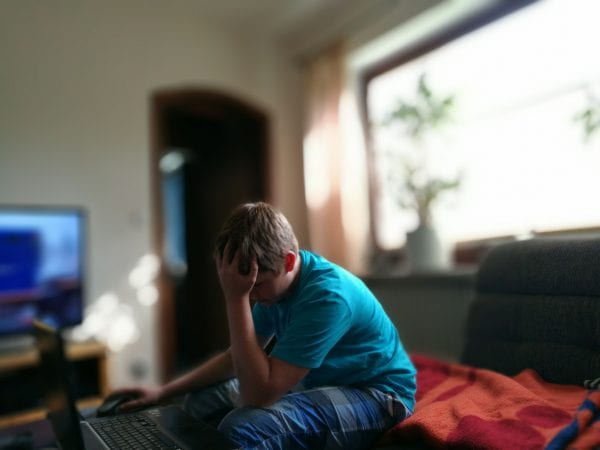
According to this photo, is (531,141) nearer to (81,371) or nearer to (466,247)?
→ (466,247)

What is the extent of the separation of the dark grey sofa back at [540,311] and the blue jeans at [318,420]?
477mm

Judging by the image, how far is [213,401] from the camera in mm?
1324

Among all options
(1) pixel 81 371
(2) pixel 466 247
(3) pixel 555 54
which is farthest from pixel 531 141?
(1) pixel 81 371

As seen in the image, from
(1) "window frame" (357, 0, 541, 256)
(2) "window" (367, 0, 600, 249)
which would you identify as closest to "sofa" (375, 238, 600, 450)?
(2) "window" (367, 0, 600, 249)

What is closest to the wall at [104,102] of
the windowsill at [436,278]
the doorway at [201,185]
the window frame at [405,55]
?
the doorway at [201,185]

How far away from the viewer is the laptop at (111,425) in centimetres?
91

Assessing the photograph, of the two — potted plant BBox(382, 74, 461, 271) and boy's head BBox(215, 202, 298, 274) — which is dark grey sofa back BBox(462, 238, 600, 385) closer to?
boy's head BBox(215, 202, 298, 274)

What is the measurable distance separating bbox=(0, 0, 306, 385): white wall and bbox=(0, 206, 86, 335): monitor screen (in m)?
0.24

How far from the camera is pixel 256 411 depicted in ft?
3.42

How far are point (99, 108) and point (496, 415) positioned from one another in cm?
283

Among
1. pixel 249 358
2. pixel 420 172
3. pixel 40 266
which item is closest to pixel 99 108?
pixel 40 266

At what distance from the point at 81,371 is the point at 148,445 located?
1.83 metres

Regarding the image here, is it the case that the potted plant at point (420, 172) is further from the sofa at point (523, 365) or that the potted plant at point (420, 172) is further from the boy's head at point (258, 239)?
the boy's head at point (258, 239)

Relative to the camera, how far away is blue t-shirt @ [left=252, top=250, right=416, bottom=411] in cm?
105
